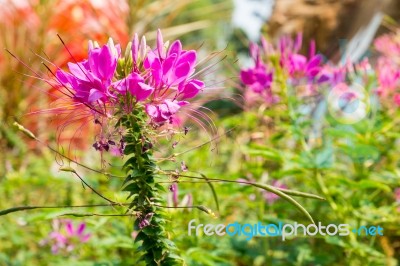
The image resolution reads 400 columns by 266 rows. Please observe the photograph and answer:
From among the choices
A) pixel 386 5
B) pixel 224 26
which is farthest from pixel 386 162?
pixel 224 26

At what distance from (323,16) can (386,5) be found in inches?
14.5

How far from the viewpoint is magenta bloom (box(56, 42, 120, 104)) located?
1.81 ft

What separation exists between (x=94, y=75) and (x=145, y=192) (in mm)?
137

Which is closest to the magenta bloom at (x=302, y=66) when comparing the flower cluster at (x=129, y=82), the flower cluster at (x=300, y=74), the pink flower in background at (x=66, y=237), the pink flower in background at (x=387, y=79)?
the flower cluster at (x=300, y=74)

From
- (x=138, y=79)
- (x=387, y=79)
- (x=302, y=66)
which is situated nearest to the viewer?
(x=138, y=79)

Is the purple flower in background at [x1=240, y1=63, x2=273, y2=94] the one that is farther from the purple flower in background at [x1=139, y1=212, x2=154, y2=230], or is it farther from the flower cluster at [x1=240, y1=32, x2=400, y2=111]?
the purple flower in background at [x1=139, y1=212, x2=154, y2=230]

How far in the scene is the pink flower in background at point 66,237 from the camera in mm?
1253

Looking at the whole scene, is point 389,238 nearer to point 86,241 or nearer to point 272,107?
point 272,107

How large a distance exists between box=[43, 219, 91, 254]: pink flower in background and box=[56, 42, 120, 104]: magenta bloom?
693 mm

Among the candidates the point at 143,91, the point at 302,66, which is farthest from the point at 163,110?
the point at 302,66

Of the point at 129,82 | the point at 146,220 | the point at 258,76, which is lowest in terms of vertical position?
the point at 146,220

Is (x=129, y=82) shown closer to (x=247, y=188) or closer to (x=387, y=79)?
(x=247, y=188)

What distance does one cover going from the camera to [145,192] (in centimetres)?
60

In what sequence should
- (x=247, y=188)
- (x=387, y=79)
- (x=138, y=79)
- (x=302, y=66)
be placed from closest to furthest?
(x=138, y=79)
(x=247, y=188)
(x=302, y=66)
(x=387, y=79)
